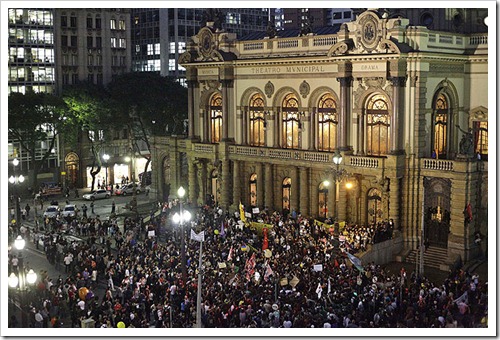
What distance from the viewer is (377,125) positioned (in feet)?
173

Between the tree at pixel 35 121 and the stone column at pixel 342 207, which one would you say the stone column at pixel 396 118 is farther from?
the tree at pixel 35 121

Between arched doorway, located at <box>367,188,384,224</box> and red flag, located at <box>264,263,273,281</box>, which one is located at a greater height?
arched doorway, located at <box>367,188,384,224</box>

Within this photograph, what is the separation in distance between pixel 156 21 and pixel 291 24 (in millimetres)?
52918

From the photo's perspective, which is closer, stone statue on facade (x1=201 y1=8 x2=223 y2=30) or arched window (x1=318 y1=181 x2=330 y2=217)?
arched window (x1=318 y1=181 x2=330 y2=217)

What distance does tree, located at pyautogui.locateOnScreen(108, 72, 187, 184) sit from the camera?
253ft

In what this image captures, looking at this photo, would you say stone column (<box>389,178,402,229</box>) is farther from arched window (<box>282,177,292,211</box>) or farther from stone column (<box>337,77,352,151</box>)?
arched window (<box>282,177,292,211</box>)

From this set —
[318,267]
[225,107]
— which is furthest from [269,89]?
[318,267]

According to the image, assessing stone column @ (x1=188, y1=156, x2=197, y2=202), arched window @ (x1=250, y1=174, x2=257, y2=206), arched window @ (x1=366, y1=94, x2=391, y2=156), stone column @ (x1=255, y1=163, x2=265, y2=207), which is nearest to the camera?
arched window @ (x1=366, y1=94, x2=391, y2=156)

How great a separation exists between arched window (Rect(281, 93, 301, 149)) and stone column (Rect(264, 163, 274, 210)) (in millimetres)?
2034

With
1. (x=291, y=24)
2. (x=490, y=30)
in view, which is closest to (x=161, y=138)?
(x=490, y=30)

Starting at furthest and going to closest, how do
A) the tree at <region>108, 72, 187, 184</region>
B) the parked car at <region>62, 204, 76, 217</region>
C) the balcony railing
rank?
the tree at <region>108, 72, 187, 184</region> < the parked car at <region>62, 204, 76, 217</region> < the balcony railing

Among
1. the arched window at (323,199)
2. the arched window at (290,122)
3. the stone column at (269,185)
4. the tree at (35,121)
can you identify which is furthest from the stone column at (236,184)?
the tree at (35,121)

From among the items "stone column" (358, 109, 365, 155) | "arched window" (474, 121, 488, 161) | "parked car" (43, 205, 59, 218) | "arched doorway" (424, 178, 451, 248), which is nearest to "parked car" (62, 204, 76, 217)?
"parked car" (43, 205, 59, 218)

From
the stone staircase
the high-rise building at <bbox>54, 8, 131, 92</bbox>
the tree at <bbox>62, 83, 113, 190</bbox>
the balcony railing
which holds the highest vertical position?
the high-rise building at <bbox>54, 8, 131, 92</bbox>
